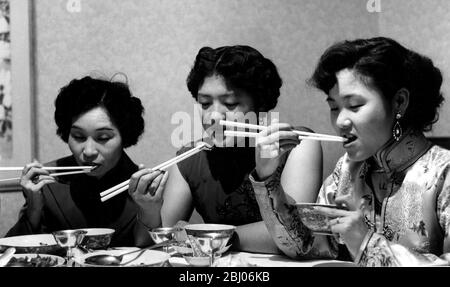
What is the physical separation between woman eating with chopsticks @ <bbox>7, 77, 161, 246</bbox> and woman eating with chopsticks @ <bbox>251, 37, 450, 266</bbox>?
595mm

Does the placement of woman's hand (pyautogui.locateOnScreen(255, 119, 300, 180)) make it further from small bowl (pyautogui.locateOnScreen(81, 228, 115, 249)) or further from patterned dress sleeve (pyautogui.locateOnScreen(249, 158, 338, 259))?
small bowl (pyautogui.locateOnScreen(81, 228, 115, 249))

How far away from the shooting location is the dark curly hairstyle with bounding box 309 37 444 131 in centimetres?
122

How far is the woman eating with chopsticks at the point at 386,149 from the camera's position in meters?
1.18

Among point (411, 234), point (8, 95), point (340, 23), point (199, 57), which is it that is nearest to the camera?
point (411, 234)

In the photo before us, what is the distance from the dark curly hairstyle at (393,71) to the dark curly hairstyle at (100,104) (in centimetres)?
82

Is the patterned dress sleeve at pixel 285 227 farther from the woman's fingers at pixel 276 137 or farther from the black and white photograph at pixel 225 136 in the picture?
the woman's fingers at pixel 276 137

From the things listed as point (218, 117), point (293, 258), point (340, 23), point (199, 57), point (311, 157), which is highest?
point (340, 23)

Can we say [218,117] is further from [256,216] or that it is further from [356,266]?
[356,266]

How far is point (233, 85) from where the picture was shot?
5.28 feet

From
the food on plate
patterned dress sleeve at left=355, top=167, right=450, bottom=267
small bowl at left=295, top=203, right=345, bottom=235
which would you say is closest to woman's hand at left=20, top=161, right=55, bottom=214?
the food on plate

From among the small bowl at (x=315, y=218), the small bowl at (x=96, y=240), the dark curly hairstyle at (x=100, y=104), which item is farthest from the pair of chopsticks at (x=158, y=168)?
the small bowl at (x=315, y=218)

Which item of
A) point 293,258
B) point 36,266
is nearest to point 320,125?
point 293,258

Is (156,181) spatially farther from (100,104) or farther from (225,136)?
(100,104)

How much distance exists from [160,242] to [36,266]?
31 cm
